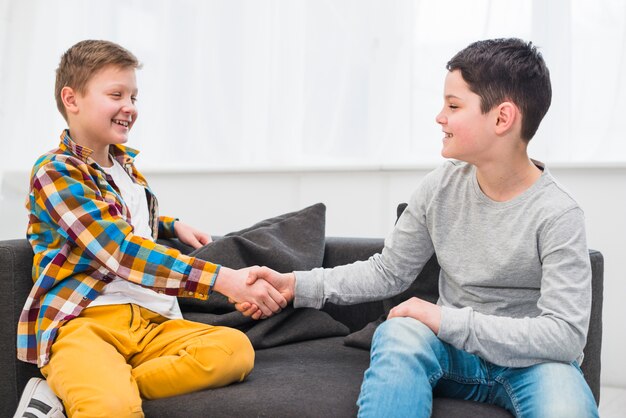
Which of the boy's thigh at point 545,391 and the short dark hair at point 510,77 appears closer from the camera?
the boy's thigh at point 545,391

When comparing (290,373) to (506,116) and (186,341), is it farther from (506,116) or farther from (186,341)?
(506,116)

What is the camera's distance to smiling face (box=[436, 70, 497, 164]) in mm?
1540

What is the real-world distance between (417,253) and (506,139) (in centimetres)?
33

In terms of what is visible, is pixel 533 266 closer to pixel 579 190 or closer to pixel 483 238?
pixel 483 238

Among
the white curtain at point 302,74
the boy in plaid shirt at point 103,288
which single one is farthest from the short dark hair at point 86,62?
the white curtain at point 302,74

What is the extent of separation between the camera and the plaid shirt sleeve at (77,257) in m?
1.56

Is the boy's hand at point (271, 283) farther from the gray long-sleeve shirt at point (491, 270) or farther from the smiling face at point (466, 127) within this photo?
the smiling face at point (466, 127)

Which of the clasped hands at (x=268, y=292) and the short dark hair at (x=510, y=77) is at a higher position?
the short dark hair at (x=510, y=77)

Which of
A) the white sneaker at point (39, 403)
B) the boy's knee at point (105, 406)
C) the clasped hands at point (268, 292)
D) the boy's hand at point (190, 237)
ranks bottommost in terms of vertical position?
the white sneaker at point (39, 403)

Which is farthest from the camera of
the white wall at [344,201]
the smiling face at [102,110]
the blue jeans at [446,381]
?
the white wall at [344,201]

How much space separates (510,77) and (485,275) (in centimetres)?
42

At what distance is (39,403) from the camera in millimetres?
1452

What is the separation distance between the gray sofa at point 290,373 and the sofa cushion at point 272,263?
0.10 feet

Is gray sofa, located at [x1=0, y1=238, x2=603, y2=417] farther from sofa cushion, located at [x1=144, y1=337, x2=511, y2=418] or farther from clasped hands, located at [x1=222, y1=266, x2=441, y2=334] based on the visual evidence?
clasped hands, located at [x1=222, y1=266, x2=441, y2=334]
